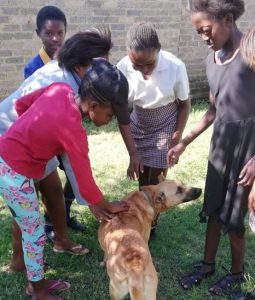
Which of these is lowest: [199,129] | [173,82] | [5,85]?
[5,85]

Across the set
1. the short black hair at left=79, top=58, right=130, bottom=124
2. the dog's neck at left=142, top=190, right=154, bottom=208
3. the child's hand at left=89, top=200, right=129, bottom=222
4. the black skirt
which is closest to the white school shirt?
the black skirt

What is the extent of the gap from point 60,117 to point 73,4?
5.67 metres

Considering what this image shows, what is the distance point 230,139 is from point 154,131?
3.22ft

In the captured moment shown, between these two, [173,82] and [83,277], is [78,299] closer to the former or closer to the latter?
[83,277]

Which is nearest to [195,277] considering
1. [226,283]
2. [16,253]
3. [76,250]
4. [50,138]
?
[226,283]

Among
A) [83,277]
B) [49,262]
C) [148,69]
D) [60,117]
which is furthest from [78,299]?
[148,69]

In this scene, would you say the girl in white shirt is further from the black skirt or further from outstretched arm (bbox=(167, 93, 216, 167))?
the black skirt

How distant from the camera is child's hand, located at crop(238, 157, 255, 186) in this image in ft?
8.91

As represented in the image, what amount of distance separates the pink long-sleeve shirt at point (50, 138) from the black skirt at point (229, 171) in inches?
37.4

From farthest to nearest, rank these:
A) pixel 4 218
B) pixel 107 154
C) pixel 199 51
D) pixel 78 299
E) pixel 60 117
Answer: pixel 199 51, pixel 107 154, pixel 4 218, pixel 78 299, pixel 60 117

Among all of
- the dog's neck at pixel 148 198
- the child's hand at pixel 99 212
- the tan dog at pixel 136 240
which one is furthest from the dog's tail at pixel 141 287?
the dog's neck at pixel 148 198

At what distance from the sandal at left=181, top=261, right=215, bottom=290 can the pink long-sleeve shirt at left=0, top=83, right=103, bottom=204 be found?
1.28 metres

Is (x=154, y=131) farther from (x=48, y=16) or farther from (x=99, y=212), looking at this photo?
(x=48, y=16)

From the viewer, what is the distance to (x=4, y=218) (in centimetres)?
443
